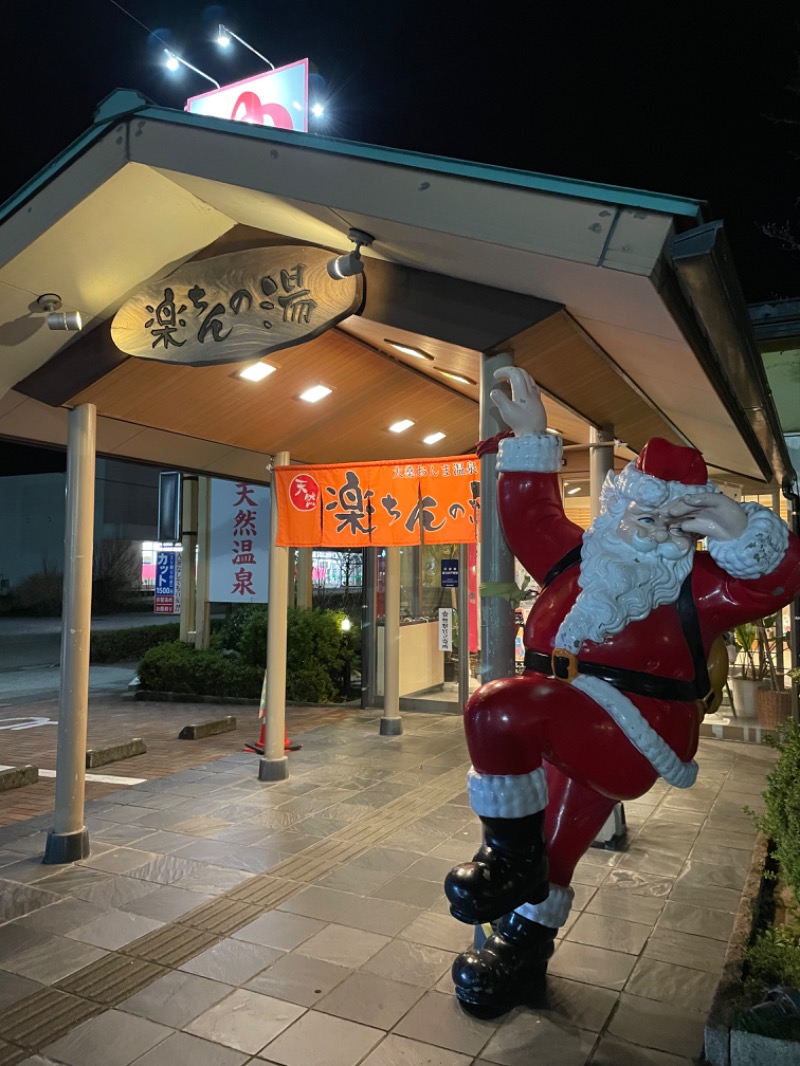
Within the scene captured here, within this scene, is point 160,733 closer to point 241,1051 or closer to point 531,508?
point 241,1051

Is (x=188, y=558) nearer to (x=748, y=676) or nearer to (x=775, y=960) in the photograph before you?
(x=748, y=676)

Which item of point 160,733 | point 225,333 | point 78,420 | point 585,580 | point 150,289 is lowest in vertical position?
point 160,733

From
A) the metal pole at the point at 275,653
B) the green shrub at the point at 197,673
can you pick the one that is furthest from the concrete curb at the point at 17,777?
the green shrub at the point at 197,673

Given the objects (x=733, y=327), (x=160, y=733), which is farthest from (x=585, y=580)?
(x=160, y=733)

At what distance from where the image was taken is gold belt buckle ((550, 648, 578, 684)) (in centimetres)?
307

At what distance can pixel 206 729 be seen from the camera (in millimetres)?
9742

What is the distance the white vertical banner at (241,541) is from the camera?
361 inches

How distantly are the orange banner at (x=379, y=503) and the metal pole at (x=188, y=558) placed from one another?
7866mm

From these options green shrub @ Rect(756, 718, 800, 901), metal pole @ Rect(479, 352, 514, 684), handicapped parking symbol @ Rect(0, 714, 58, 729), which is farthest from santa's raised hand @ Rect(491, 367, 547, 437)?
handicapped parking symbol @ Rect(0, 714, 58, 729)

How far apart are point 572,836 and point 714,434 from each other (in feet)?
12.3

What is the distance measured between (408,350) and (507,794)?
3125mm

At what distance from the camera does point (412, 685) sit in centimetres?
1138

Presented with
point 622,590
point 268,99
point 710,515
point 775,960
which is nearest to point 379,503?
point 622,590

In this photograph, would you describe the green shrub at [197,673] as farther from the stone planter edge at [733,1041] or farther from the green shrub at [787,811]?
the stone planter edge at [733,1041]
